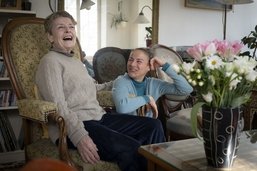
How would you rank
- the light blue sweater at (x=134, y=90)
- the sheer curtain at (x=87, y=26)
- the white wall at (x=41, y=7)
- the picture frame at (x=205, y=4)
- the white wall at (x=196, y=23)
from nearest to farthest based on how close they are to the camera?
the light blue sweater at (x=134, y=90)
the white wall at (x=41, y=7)
the sheer curtain at (x=87, y=26)
the white wall at (x=196, y=23)
the picture frame at (x=205, y=4)

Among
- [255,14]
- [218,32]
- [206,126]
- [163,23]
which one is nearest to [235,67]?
[206,126]

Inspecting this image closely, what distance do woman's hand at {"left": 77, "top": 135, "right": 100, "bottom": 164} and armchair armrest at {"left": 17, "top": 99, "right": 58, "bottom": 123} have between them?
19cm

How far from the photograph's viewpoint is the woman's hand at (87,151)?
1.52m

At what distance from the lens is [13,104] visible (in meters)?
2.78

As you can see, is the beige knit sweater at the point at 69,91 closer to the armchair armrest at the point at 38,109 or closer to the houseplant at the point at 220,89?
the armchair armrest at the point at 38,109

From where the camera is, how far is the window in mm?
3018

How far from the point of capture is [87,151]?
1.51m

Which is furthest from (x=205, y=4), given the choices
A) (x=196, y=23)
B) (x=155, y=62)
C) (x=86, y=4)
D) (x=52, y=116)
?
(x=52, y=116)

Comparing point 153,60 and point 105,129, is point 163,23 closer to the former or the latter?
point 153,60

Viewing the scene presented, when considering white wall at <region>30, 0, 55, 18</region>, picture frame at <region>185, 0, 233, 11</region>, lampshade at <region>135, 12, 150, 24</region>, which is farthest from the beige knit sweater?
picture frame at <region>185, 0, 233, 11</region>

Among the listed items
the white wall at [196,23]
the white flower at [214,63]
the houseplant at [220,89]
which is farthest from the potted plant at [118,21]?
the white flower at [214,63]

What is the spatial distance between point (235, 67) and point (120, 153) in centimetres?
69

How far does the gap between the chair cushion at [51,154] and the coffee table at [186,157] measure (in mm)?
207

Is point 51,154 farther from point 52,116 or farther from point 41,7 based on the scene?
point 41,7
